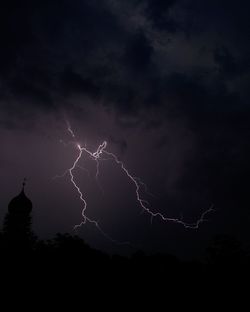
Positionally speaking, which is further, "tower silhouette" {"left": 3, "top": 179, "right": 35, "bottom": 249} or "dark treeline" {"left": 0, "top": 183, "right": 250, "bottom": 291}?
"tower silhouette" {"left": 3, "top": 179, "right": 35, "bottom": 249}

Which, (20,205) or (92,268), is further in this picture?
(20,205)

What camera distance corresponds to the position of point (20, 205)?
5269 cm

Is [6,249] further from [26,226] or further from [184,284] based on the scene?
[26,226]

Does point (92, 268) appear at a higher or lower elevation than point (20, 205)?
lower

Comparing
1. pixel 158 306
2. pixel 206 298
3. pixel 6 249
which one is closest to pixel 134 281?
pixel 158 306

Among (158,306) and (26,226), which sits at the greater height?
(26,226)

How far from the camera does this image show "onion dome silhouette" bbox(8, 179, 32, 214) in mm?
52500

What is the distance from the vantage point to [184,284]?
23.2m

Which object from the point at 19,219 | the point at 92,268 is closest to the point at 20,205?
the point at 19,219

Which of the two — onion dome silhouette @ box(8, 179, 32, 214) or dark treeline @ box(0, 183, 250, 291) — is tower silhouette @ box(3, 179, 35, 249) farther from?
dark treeline @ box(0, 183, 250, 291)

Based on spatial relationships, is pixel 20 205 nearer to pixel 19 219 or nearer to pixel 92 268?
pixel 19 219

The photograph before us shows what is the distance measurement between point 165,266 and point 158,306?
4292 mm

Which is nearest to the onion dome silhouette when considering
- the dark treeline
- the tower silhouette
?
the tower silhouette

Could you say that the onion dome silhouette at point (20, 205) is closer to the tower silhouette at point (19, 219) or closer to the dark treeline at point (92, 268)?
the tower silhouette at point (19, 219)
